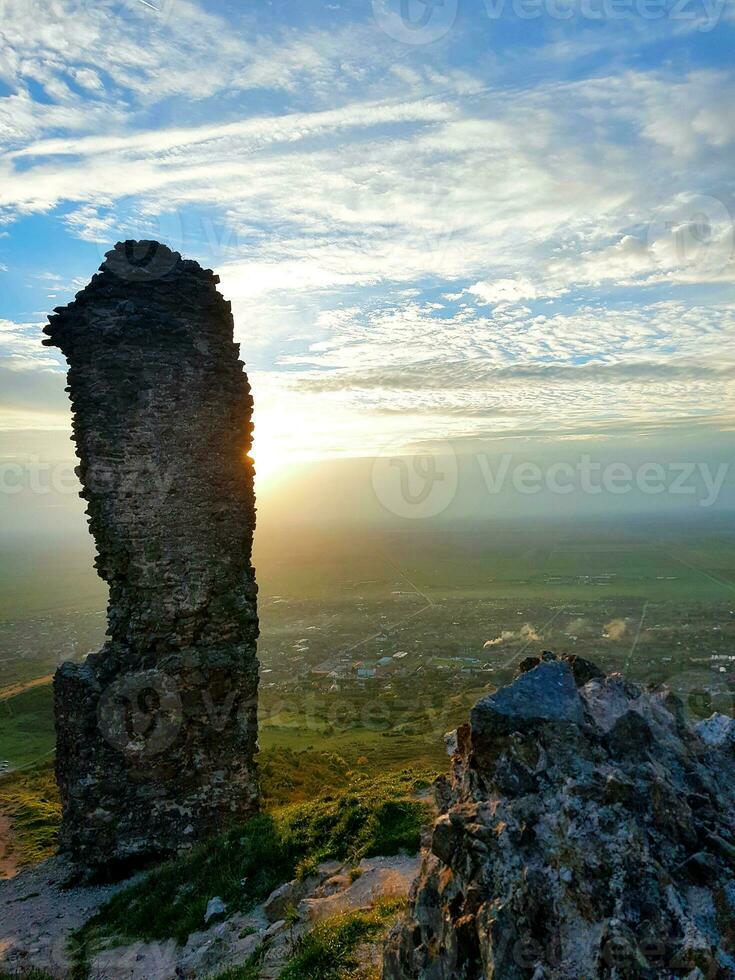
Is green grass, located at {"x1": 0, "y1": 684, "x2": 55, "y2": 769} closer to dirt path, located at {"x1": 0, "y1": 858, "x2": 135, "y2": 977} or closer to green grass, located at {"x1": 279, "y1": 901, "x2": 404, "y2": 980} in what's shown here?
dirt path, located at {"x1": 0, "y1": 858, "x2": 135, "y2": 977}

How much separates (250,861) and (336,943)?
3.44 meters

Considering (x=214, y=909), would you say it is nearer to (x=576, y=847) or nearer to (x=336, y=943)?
(x=336, y=943)

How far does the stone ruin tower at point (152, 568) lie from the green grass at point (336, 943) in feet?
18.6

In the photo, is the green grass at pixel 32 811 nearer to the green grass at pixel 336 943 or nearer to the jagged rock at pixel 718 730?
the green grass at pixel 336 943

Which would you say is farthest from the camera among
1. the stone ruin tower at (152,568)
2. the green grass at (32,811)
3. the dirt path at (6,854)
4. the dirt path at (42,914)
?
the green grass at (32,811)

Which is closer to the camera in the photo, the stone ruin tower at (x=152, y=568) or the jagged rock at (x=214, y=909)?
the jagged rock at (x=214, y=909)

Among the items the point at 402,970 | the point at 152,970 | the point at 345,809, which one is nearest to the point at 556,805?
the point at 402,970

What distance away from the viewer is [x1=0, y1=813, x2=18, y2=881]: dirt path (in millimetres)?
11046

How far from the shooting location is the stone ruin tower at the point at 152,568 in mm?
10688

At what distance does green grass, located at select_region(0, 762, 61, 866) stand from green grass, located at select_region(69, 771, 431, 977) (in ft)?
11.9

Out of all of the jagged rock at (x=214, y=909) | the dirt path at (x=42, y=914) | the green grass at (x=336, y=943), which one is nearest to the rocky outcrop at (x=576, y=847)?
the green grass at (x=336, y=943)

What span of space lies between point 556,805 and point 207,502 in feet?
27.8

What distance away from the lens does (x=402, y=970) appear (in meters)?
4.11

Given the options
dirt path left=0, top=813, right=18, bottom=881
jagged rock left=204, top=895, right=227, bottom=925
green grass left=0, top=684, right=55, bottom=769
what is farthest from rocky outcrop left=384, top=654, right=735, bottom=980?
green grass left=0, top=684, right=55, bottom=769
